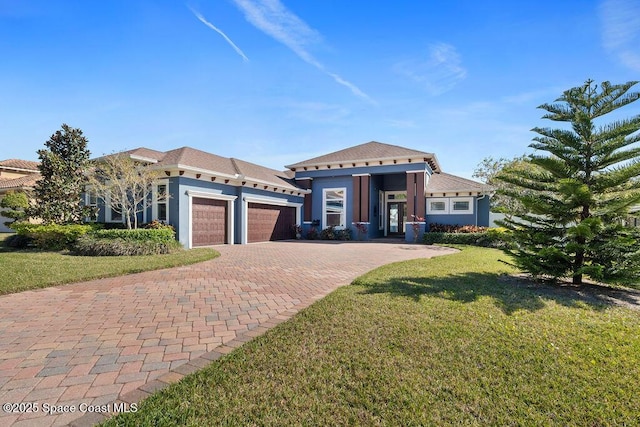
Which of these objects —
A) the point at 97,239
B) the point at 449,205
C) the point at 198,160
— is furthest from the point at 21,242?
the point at 449,205

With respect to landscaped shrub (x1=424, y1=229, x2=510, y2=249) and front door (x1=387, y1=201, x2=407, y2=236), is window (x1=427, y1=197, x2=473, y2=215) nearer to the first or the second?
landscaped shrub (x1=424, y1=229, x2=510, y2=249)

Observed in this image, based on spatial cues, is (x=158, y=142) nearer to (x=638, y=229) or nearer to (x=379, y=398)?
(x=379, y=398)

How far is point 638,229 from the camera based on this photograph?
227 inches

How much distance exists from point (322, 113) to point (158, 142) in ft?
31.5

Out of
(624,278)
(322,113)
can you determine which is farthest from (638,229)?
(322,113)

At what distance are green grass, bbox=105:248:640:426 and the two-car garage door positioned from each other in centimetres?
1090

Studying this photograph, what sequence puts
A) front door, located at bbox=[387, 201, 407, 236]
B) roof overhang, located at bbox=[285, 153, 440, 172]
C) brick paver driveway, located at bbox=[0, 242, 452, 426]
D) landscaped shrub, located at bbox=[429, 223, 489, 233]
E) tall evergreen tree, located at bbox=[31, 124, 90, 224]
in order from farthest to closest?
front door, located at bbox=[387, 201, 407, 236] < roof overhang, located at bbox=[285, 153, 440, 172] < landscaped shrub, located at bbox=[429, 223, 489, 233] < tall evergreen tree, located at bbox=[31, 124, 90, 224] < brick paver driveway, located at bbox=[0, 242, 452, 426]

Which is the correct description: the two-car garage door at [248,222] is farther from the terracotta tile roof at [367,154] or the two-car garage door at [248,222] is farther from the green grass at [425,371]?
the green grass at [425,371]

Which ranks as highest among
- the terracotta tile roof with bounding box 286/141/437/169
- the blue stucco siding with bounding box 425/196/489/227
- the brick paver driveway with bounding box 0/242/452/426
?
the terracotta tile roof with bounding box 286/141/437/169

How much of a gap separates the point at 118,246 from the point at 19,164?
25171mm

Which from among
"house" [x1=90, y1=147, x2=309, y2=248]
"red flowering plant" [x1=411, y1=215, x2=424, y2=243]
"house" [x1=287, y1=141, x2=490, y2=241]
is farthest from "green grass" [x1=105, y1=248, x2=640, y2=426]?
"house" [x1=287, y1=141, x2=490, y2=241]

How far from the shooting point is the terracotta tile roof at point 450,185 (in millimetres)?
18425

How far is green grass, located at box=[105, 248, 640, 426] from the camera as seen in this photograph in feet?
7.44

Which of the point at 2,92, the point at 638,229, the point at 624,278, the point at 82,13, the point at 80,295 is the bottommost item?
Result: the point at 80,295
